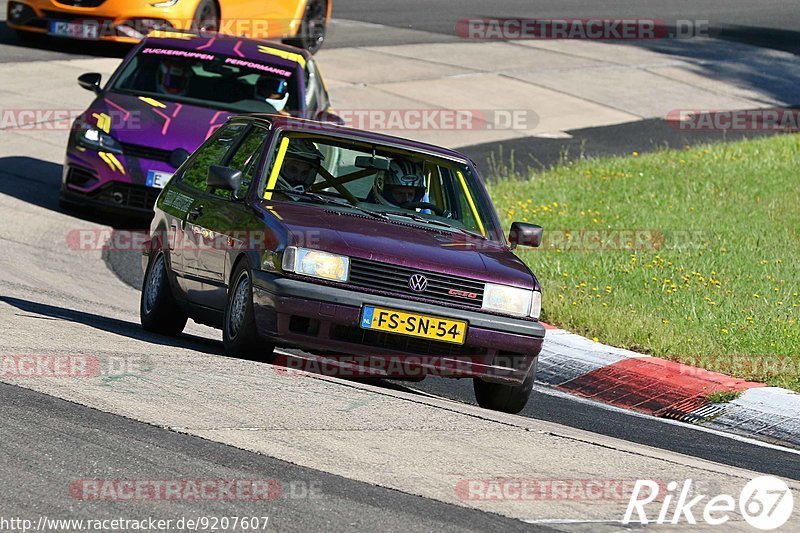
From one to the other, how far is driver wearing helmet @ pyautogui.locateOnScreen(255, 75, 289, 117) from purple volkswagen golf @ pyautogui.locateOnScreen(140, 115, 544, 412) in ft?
14.4

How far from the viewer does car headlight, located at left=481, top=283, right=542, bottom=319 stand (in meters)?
8.29

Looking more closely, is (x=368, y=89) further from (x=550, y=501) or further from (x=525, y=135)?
(x=550, y=501)

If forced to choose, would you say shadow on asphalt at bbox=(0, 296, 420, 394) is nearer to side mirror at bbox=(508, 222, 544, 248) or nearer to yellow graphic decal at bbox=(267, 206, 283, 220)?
yellow graphic decal at bbox=(267, 206, 283, 220)

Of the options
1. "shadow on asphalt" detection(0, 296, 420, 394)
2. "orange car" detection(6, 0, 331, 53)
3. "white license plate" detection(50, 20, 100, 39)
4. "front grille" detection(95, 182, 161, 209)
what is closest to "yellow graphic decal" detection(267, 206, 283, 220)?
"shadow on asphalt" detection(0, 296, 420, 394)

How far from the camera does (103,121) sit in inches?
556

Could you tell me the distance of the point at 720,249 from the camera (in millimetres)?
13828

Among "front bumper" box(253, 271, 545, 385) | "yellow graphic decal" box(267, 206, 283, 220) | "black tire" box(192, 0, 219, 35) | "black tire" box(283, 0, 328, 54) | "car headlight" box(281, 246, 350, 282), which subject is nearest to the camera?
"front bumper" box(253, 271, 545, 385)

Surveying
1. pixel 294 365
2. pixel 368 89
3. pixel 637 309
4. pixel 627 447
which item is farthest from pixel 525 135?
pixel 627 447

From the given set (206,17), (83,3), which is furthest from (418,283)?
(206,17)

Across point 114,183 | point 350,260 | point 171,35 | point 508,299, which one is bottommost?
point 114,183

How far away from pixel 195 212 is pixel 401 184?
1.32 m

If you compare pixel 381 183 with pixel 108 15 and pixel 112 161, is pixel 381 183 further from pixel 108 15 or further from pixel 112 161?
pixel 108 15

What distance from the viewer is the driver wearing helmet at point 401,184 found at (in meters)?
9.24

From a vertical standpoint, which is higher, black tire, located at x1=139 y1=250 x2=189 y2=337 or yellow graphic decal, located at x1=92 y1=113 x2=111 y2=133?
yellow graphic decal, located at x1=92 y1=113 x2=111 y2=133
